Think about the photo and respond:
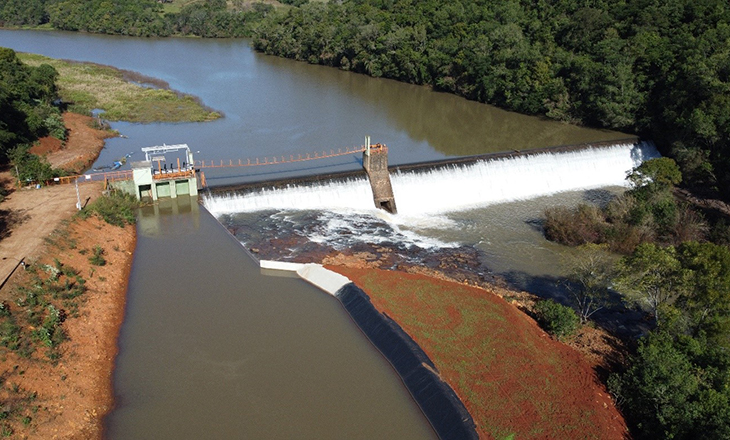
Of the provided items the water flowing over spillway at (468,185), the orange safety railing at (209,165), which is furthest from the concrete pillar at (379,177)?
the water flowing over spillway at (468,185)

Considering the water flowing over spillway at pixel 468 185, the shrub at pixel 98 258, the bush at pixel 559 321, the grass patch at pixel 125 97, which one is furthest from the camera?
the grass patch at pixel 125 97

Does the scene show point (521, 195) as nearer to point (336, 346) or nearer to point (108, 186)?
point (336, 346)

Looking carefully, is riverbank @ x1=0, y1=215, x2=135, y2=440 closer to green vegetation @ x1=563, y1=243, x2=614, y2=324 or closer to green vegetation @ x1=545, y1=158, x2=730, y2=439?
green vegetation @ x1=545, y1=158, x2=730, y2=439

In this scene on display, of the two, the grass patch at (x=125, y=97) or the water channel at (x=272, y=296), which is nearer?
the water channel at (x=272, y=296)

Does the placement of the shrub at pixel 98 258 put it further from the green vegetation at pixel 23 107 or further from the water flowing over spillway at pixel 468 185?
the green vegetation at pixel 23 107

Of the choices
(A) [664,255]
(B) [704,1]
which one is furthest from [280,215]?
(B) [704,1]

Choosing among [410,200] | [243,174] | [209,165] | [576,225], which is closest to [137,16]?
[209,165]

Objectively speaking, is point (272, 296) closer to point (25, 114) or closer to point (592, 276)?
point (592, 276)

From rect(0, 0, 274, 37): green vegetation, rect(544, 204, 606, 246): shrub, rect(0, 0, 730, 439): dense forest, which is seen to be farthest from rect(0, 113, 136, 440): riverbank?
rect(0, 0, 274, 37): green vegetation
